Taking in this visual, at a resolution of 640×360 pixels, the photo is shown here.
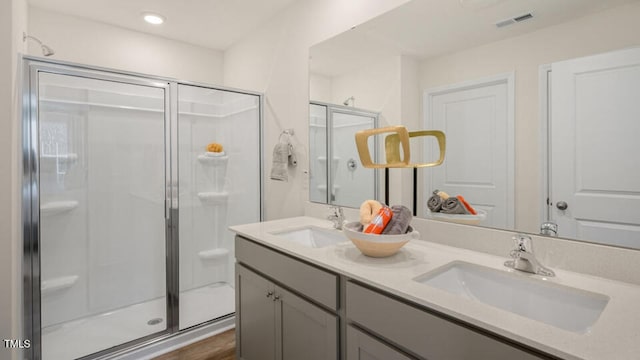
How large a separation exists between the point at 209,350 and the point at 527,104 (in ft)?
7.53

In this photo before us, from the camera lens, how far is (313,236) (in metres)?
1.88

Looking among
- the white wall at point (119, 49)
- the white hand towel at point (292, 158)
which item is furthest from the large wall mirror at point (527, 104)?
the white wall at point (119, 49)

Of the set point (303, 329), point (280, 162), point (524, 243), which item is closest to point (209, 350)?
point (303, 329)

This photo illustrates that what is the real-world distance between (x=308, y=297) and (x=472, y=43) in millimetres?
1305

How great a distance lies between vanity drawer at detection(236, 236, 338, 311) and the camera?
44.6 inches

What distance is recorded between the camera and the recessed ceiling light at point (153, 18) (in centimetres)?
255

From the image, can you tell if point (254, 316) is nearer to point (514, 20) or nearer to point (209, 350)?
point (209, 350)

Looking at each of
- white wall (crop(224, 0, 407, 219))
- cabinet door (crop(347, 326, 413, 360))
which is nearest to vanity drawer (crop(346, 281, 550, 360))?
cabinet door (crop(347, 326, 413, 360))

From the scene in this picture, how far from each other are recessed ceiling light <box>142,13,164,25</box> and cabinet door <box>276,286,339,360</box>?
2504 mm

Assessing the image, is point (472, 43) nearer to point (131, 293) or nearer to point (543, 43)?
point (543, 43)

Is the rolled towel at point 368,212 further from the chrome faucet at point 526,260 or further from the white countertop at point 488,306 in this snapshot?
the chrome faucet at point 526,260

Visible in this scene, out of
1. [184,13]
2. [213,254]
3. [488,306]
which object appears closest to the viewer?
[488,306]

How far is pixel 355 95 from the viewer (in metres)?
1.85

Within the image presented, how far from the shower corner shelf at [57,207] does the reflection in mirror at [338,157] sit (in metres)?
1.70
